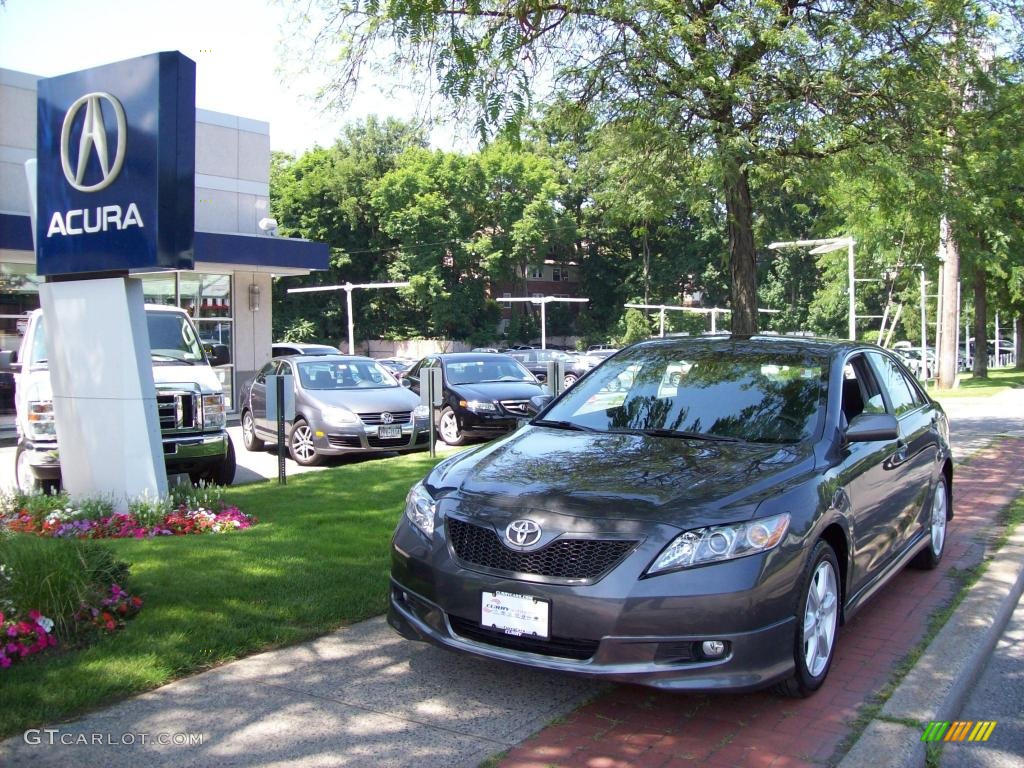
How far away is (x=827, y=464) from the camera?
461 cm

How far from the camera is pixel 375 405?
1306 centimetres

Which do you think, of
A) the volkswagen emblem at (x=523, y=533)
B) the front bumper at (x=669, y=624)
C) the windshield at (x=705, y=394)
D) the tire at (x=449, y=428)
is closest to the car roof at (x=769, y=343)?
the windshield at (x=705, y=394)

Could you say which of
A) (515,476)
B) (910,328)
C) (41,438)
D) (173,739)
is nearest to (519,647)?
(515,476)

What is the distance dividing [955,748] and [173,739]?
130 inches

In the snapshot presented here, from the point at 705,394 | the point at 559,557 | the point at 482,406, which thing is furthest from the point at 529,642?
the point at 482,406

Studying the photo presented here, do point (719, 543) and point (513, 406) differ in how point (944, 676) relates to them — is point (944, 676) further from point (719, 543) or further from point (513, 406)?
point (513, 406)

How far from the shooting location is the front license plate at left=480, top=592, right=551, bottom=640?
153 inches

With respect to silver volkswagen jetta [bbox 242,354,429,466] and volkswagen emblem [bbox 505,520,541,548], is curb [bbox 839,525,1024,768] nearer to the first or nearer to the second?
volkswagen emblem [bbox 505,520,541,548]

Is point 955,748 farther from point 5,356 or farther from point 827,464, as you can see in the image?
point 5,356

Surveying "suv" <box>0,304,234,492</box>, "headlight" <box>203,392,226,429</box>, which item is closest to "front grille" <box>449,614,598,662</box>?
"suv" <box>0,304,234,492</box>

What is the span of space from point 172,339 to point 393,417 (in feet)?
10.7

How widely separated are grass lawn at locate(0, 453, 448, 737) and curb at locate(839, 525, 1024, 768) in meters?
2.78

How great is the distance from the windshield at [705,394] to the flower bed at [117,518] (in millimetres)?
3391

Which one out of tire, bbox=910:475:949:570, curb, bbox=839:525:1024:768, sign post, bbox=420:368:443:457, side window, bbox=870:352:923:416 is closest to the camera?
curb, bbox=839:525:1024:768
